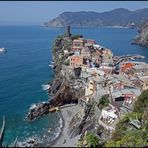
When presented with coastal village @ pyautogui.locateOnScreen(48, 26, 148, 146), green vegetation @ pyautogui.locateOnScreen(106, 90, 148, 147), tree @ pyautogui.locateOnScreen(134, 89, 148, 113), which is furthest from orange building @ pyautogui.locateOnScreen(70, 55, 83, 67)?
green vegetation @ pyautogui.locateOnScreen(106, 90, 148, 147)

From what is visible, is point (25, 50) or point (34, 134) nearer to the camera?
point (34, 134)

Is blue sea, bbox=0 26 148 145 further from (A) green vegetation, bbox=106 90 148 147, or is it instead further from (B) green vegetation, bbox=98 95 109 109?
(A) green vegetation, bbox=106 90 148 147

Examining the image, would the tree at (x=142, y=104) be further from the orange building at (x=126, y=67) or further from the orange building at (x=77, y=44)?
the orange building at (x=77, y=44)

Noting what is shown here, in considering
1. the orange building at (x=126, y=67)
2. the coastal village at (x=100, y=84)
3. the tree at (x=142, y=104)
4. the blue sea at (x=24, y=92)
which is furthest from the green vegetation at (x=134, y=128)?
the orange building at (x=126, y=67)

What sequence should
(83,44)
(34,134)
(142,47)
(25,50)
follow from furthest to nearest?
(142,47), (25,50), (83,44), (34,134)

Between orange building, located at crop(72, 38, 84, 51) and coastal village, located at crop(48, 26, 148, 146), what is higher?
coastal village, located at crop(48, 26, 148, 146)

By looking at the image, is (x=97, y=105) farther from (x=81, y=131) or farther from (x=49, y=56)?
(x=49, y=56)

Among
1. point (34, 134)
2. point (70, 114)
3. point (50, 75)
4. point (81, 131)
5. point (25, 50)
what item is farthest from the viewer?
point (25, 50)

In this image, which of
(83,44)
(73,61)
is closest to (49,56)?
(83,44)

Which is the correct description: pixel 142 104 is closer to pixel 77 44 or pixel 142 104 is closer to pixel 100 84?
pixel 100 84
